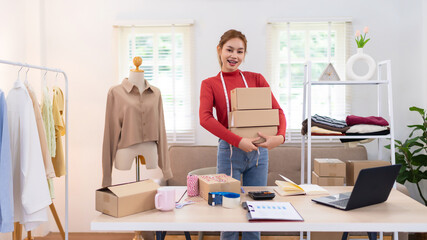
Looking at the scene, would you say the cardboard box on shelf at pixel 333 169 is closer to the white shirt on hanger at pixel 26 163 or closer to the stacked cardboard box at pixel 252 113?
the stacked cardboard box at pixel 252 113

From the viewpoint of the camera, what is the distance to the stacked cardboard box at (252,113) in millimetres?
1782

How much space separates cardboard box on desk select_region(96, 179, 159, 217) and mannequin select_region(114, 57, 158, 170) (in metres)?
1.01

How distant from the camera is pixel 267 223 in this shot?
122 centimetres

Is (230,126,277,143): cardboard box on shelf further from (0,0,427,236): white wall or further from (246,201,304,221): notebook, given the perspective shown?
(0,0,427,236): white wall

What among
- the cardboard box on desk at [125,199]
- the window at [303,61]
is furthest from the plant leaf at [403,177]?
the cardboard box on desk at [125,199]

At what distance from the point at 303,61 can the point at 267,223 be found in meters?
2.46

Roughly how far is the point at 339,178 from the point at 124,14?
2.60 meters

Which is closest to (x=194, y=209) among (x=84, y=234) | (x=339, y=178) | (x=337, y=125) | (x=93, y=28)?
(x=339, y=178)

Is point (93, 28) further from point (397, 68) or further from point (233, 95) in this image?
point (397, 68)

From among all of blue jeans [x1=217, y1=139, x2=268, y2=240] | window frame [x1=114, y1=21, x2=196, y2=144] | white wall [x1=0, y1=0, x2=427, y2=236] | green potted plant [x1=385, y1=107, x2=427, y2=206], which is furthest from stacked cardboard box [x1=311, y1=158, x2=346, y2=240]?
window frame [x1=114, y1=21, x2=196, y2=144]

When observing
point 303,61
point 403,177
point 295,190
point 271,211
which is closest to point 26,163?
point 271,211

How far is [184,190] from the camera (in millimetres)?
1686

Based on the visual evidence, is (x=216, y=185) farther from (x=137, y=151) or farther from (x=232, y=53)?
(x=137, y=151)

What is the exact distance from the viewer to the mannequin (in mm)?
2369
